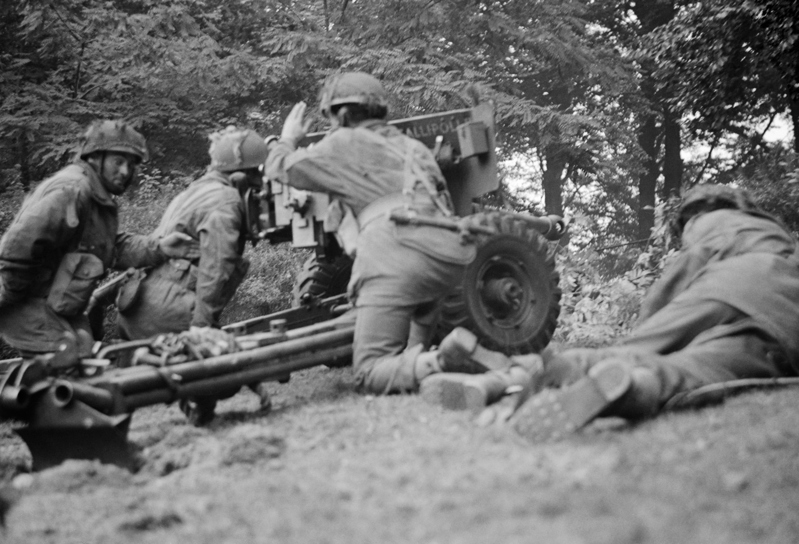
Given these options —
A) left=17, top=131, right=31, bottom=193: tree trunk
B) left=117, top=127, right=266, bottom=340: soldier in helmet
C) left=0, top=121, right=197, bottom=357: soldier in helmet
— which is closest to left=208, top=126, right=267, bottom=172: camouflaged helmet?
left=117, top=127, right=266, bottom=340: soldier in helmet

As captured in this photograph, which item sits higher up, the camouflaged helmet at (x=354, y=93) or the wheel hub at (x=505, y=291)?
the camouflaged helmet at (x=354, y=93)

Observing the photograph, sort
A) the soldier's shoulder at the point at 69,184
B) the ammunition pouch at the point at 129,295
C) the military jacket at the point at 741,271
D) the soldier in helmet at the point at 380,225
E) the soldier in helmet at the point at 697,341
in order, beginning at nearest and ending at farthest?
the soldier in helmet at the point at 697,341, the military jacket at the point at 741,271, the soldier in helmet at the point at 380,225, the soldier's shoulder at the point at 69,184, the ammunition pouch at the point at 129,295

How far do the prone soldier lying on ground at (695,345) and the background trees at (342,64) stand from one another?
6.56 m

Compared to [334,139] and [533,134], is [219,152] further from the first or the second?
[533,134]

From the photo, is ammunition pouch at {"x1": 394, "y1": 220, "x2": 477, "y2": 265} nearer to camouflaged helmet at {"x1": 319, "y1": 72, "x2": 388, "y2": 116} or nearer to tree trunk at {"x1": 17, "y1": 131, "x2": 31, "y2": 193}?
camouflaged helmet at {"x1": 319, "y1": 72, "x2": 388, "y2": 116}

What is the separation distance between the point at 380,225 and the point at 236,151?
7.44 ft

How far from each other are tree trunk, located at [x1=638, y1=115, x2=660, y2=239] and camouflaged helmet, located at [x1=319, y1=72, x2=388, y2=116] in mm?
16206

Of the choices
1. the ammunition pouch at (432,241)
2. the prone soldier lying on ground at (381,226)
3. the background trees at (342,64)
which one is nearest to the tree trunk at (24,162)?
the background trees at (342,64)

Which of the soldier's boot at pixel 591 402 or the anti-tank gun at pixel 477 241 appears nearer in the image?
A: the soldier's boot at pixel 591 402

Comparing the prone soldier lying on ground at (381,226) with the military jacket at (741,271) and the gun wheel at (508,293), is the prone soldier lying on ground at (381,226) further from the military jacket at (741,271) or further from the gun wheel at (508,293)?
the military jacket at (741,271)

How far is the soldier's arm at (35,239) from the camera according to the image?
24.2 feet

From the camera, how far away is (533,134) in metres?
18.2

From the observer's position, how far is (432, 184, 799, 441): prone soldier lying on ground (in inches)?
180

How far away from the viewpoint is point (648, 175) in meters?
24.6
